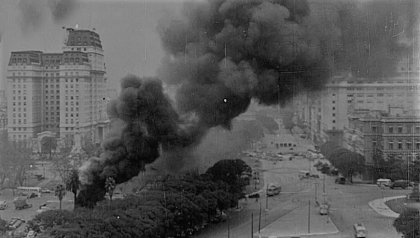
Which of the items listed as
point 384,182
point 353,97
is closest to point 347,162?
point 384,182

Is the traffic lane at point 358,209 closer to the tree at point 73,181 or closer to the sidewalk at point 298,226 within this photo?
the sidewalk at point 298,226

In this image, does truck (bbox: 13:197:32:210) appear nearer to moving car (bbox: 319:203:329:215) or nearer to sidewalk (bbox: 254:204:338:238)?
sidewalk (bbox: 254:204:338:238)

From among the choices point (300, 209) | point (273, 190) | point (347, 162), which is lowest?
point (300, 209)

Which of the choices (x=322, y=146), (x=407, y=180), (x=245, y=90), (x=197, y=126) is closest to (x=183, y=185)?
(x=197, y=126)

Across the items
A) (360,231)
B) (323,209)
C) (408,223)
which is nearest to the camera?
(408,223)

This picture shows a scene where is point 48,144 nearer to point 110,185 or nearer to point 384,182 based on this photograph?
point 110,185

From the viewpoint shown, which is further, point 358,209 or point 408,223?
point 358,209

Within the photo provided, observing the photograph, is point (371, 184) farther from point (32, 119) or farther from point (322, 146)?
point (32, 119)
